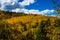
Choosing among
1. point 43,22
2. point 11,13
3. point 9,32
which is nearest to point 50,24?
point 43,22

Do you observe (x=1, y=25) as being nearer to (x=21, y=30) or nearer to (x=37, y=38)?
(x=21, y=30)

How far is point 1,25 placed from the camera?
22719 millimetres

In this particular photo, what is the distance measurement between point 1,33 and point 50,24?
4.73m

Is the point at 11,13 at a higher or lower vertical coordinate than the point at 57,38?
higher

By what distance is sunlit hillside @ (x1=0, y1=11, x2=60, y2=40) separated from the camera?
22.3 meters

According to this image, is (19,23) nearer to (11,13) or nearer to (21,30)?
(21,30)

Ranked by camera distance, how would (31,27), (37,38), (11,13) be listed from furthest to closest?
1. (11,13)
2. (31,27)
3. (37,38)

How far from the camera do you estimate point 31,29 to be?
75.9 ft

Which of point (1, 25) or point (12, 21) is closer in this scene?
point (1, 25)

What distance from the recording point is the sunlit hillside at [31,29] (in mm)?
22266

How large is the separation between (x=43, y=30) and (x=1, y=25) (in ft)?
12.5

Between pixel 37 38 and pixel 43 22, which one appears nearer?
pixel 37 38

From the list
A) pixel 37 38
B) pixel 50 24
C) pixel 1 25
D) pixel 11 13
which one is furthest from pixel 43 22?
pixel 11 13

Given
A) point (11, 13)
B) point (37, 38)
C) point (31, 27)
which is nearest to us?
point (37, 38)
